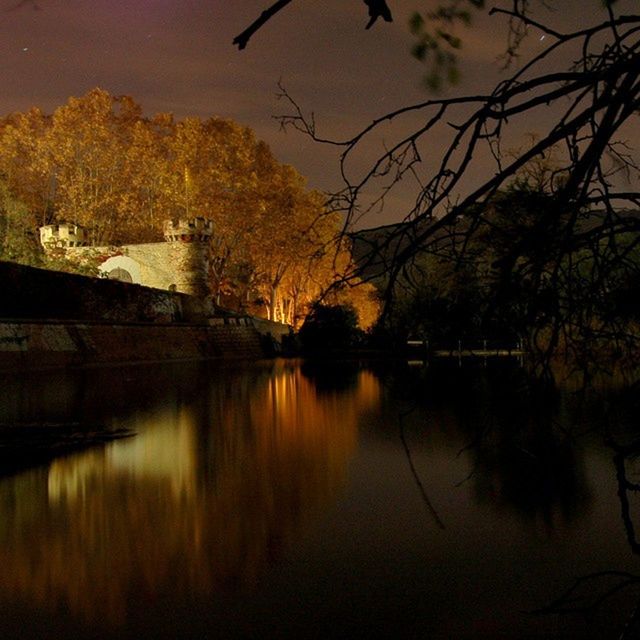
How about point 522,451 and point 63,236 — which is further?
point 63,236

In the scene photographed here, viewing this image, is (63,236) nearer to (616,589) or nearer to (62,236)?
(62,236)

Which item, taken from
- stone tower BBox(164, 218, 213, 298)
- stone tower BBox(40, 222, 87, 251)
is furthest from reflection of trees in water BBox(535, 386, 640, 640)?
stone tower BBox(40, 222, 87, 251)

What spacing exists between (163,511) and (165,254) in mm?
33106

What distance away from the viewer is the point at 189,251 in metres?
36.2

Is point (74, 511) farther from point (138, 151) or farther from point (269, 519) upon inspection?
point (138, 151)

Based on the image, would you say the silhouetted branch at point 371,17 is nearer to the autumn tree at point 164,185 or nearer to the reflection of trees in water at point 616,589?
the reflection of trees in water at point 616,589

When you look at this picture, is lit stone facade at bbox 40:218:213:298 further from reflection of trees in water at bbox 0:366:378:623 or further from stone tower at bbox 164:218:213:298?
reflection of trees in water at bbox 0:366:378:623

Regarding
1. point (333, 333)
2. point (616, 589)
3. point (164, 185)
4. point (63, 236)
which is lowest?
point (616, 589)

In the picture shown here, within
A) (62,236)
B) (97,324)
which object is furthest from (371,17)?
(62,236)

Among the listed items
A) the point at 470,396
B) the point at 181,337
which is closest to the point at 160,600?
the point at 470,396

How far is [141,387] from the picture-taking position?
48.3 feet

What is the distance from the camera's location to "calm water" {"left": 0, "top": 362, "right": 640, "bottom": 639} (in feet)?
9.07

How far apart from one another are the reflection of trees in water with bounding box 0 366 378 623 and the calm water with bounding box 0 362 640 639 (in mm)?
15

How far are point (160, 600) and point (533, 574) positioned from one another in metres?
1.51
